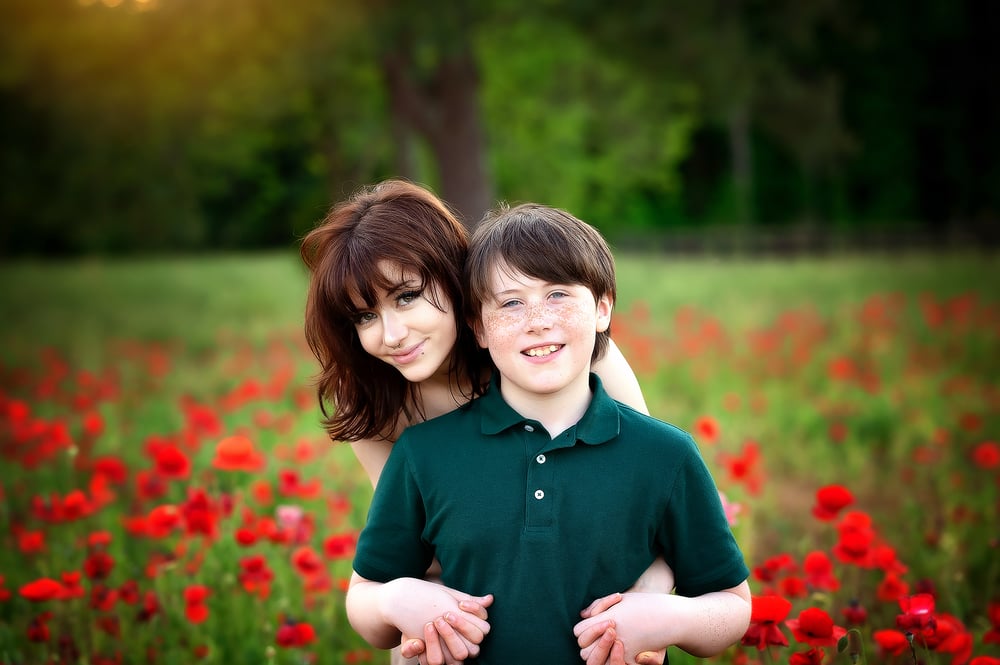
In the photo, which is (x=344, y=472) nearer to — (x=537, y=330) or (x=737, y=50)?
(x=537, y=330)

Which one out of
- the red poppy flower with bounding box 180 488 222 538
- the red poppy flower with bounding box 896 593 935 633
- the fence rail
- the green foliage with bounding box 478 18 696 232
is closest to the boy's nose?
the red poppy flower with bounding box 896 593 935 633

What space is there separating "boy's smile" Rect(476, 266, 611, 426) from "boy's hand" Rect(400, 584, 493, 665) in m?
0.41

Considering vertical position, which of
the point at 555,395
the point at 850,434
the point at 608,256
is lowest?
the point at 850,434

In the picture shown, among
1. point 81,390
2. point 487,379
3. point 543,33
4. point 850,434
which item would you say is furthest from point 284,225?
point 487,379

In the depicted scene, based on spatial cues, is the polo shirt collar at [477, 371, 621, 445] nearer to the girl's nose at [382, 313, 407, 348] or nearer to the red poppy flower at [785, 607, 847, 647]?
the girl's nose at [382, 313, 407, 348]

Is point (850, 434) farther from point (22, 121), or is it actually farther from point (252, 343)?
point (22, 121)

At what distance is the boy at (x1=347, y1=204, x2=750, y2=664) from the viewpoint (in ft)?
5.52

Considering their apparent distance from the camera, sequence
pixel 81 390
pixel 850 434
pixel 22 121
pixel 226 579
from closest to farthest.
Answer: pixel 226 579 → pixel 850 434 → pixel 81 390 → pixel 22 121

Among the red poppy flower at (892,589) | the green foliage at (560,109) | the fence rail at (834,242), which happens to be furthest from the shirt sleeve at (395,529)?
the fence rail at (834,242)

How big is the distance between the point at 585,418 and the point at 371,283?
534 millimetres

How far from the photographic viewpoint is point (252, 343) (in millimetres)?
8305

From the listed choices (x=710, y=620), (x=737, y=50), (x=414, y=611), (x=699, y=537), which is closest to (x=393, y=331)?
A: (x=414, y=611)

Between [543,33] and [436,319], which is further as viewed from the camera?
[543,33]

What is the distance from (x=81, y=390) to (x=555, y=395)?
17.0ft
